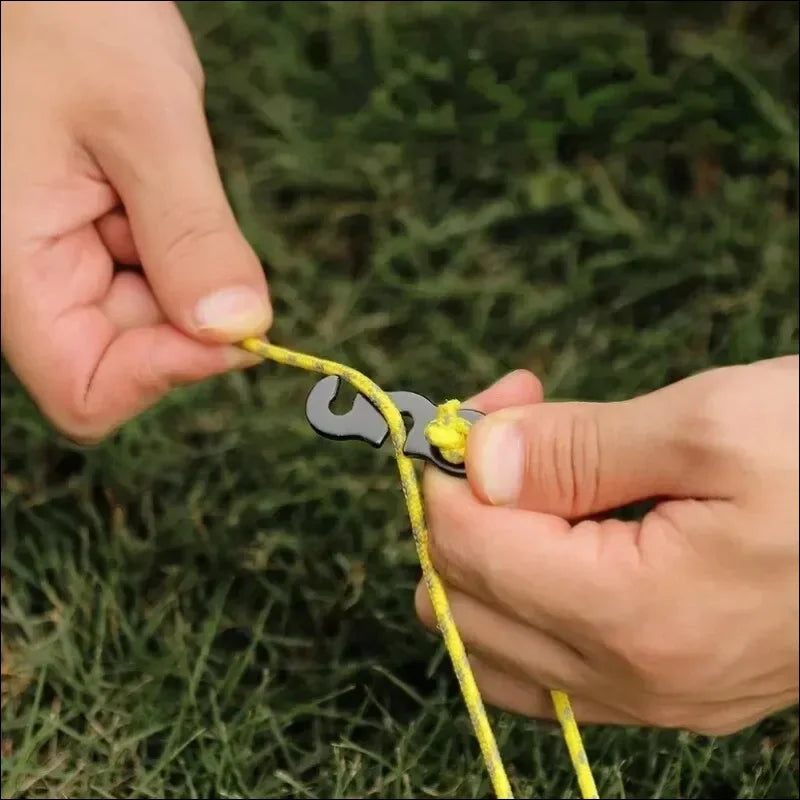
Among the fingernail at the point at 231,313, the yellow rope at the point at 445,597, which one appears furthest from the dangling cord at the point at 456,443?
the fingernail at the point at 231,313

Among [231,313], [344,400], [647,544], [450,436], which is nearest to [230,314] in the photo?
[231,313]

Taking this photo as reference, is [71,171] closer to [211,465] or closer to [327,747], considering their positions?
[211,465]

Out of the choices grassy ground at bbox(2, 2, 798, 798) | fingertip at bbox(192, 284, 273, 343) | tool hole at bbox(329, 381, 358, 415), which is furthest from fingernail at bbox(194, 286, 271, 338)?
grassy ground at bbox(2, 2, 798, 798)

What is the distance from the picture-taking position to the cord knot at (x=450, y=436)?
0.74 meters

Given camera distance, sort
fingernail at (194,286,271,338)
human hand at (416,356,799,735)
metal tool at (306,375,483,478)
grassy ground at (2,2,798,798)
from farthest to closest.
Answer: grassy ground at (2,2,798,798)
fingernail at (194,286,271,338)
metal tool at (306,375,483,478)
human hand at (416,356,799,735)

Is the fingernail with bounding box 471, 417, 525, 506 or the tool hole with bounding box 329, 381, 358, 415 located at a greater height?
the fingernail with bounding box 471, 417, 525, 506

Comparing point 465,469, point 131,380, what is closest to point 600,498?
point 465,469

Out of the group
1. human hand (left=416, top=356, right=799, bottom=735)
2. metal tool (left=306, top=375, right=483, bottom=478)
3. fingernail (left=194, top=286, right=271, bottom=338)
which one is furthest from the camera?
fingernail (left=194, top=286, right=271, bottom=338)

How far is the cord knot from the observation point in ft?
2.43

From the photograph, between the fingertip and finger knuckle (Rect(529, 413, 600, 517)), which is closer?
finger knuckle (Rect(529, 413, 600, 517))

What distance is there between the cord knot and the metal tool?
0.04 ft

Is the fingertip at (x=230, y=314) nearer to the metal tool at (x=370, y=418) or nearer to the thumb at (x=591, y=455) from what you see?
the metal tool at (x=370, y=418)

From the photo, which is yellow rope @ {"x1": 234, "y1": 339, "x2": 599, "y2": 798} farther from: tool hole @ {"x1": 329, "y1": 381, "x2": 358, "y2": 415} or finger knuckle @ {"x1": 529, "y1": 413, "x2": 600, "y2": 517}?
tool hole @ {"x1": 329, "y1": 381, "x2": 358, "y2": 415}

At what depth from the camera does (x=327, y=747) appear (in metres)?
1.11
